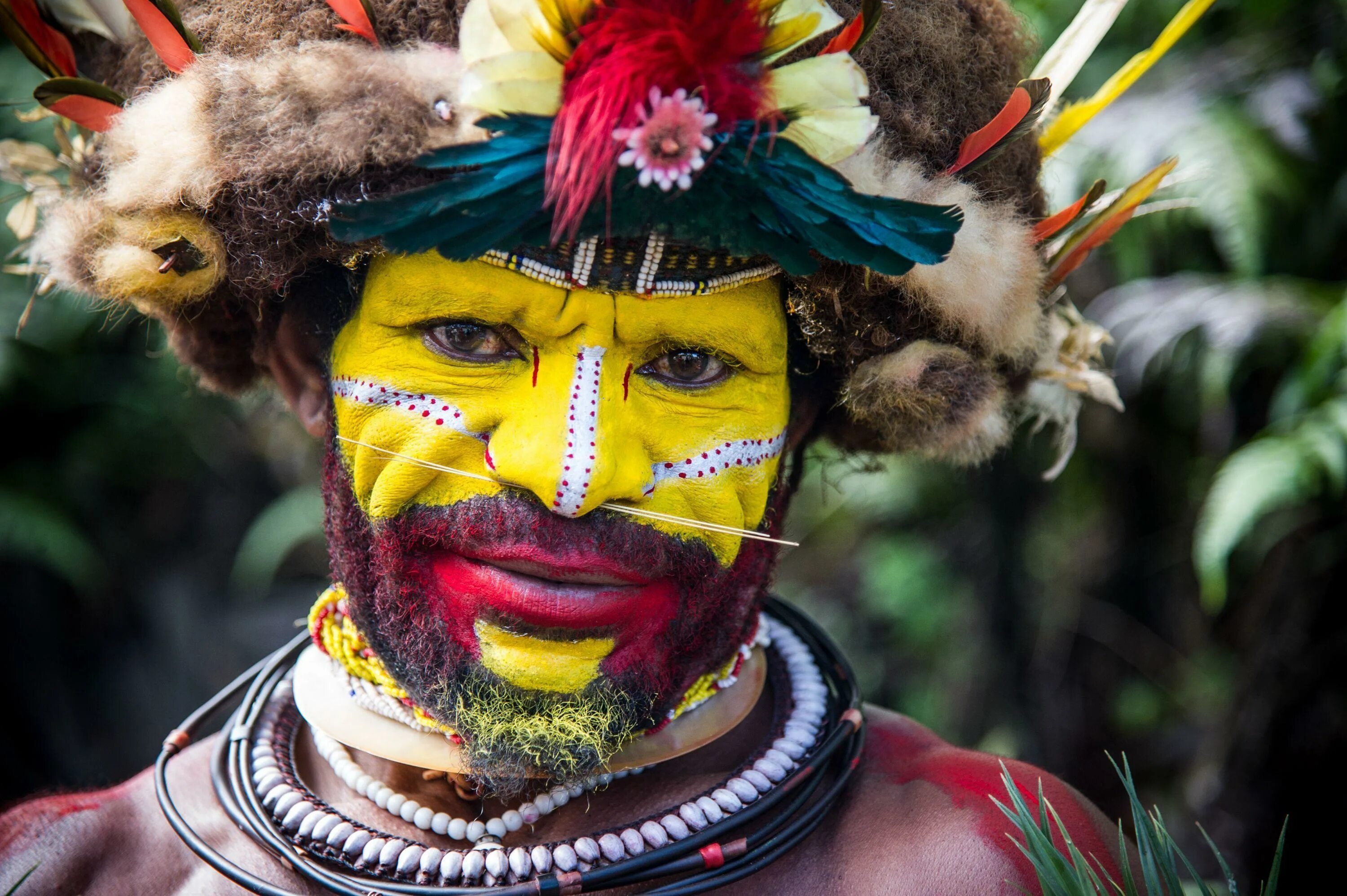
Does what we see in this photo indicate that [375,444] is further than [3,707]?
No

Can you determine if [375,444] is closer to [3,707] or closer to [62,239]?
[62,239]

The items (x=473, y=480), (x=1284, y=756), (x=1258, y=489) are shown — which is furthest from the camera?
(x=1284, y=756)

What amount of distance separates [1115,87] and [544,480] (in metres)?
1.35

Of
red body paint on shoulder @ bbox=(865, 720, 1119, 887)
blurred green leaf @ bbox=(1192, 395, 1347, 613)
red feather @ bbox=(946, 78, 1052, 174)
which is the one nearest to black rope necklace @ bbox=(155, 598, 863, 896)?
red body paint on shoulder @ bbox=(865, 720, 1119, 887)

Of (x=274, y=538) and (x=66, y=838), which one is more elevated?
(x=66, y=838)

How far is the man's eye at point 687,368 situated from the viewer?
1.85 m

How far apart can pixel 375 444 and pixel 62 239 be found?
0.73 metres

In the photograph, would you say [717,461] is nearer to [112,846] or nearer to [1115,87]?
[1115,87]

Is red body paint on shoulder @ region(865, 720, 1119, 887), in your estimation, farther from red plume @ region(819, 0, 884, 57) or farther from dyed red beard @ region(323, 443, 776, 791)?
red plume @ region(819, 0, 884, 57)

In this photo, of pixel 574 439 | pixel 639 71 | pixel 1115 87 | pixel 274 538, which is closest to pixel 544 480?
pixel 574 439

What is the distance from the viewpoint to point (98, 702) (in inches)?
190

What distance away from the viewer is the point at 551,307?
174cm

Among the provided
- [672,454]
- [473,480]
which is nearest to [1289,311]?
[672,454]

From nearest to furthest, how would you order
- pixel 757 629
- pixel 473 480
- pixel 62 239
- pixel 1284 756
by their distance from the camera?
1. pixel 473 480
2. pixel 62 239
3. pixel 757 629
4. pixel 1284 756
